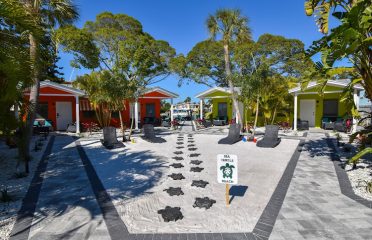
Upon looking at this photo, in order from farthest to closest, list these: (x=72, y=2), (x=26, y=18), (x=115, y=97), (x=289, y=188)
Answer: (x=115, y=97) → (x=72, y=2) → (x=289, y=188) → (x=26, y=18)

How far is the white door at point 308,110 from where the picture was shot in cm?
2111

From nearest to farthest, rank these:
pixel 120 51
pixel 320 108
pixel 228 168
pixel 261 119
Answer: pixel 228 168
pixel 120 51
pixel 320 108
pixel 261 119

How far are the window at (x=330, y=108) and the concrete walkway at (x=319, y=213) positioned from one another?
1526 cm

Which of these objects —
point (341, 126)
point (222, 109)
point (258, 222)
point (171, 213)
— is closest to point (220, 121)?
point (222, 109)

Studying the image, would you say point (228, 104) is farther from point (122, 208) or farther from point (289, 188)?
point (122, 208)

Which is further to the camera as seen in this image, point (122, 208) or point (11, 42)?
point (122, 208)

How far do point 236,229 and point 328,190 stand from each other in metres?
3.12

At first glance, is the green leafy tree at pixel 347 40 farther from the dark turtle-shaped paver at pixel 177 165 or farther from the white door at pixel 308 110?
the white door at pixel 308 110

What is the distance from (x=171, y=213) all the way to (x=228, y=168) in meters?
1.38

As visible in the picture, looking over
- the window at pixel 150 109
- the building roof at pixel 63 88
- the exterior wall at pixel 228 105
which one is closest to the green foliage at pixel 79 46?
the building roof at pixel 63 88

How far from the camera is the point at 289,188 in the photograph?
6.09 meters

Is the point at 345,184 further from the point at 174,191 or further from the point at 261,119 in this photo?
the point at 261,119

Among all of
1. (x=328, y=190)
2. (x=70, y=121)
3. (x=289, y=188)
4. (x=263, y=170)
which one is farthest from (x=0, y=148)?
(x=328, y=190)

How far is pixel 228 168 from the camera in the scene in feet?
15.8
